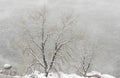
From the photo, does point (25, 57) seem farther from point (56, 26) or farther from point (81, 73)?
point (81, 73)

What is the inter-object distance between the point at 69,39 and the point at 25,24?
531cm

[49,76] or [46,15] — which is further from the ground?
[46,15]

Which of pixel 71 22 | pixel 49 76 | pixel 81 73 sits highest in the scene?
pixel 71 22

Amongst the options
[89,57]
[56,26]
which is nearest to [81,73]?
[89,57]

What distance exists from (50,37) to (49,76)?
4.56 m

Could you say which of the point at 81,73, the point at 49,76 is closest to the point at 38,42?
the point at 49,76

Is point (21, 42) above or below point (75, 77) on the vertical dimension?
above

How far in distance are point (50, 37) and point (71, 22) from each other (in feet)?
9.92

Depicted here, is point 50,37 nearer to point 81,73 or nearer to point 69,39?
point 69,39

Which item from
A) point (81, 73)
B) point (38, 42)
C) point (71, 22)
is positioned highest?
point (71, 22)

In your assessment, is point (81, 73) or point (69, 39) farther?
point (81, 73)

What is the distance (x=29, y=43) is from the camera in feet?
127

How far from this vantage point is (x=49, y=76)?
3784 cm

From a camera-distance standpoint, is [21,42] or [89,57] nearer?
[21,42]
